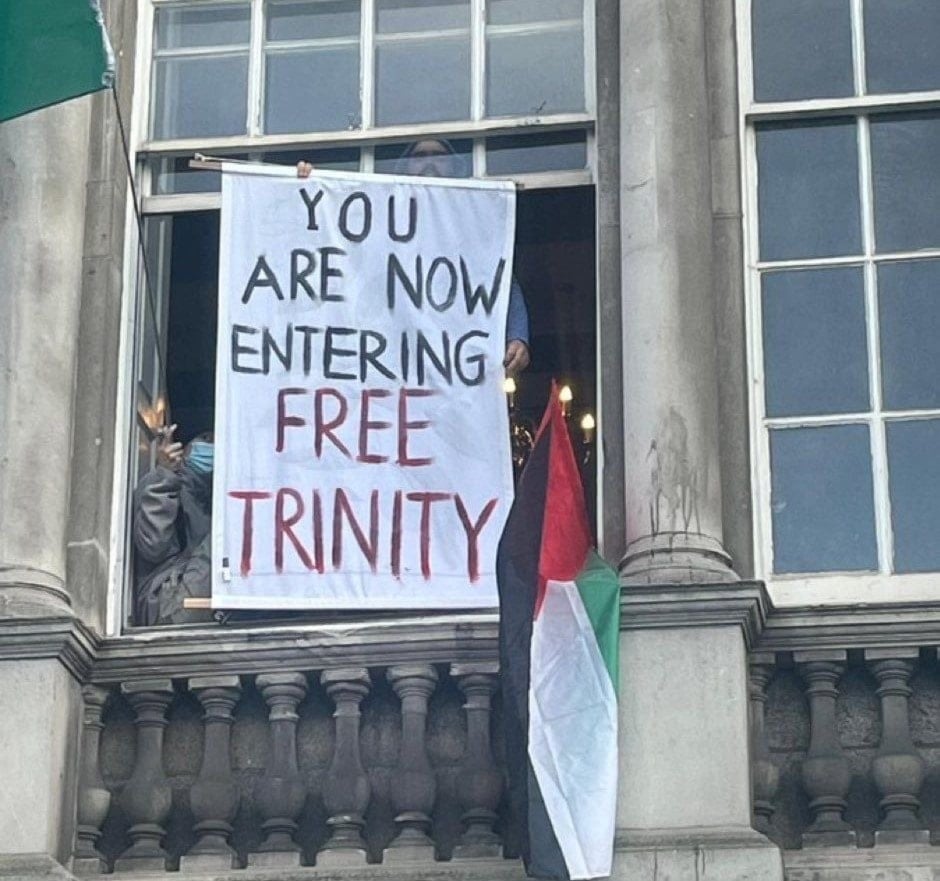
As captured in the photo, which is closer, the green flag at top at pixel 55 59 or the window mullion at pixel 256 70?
the green flag at top at pixel 55 59

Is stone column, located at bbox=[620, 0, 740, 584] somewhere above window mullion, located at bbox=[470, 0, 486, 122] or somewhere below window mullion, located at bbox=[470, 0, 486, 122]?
below

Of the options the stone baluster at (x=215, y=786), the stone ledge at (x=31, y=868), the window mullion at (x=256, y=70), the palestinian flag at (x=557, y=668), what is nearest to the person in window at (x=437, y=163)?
the window mullion at (x=256, y=70)

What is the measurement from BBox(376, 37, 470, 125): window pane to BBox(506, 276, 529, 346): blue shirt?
949 mm

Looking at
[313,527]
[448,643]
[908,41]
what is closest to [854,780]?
[448,643]

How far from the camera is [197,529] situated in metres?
14.7

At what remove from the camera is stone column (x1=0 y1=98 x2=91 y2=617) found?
1389 cm

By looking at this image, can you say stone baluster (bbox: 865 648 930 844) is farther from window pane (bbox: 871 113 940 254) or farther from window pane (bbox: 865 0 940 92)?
window pane (bbox: 865 0 940 92)

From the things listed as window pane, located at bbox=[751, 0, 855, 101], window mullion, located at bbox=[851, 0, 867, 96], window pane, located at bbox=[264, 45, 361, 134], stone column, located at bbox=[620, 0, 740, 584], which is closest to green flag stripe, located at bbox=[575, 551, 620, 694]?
stone column, located at bbox=[620, 0, 740, 584]

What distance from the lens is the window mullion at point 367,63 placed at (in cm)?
1530

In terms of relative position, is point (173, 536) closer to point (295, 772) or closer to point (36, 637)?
point (36, 637)

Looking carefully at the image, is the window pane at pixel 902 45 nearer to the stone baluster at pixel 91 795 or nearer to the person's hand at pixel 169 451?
the person's hand at pixel 169 451

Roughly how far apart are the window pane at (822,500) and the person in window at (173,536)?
2.63m

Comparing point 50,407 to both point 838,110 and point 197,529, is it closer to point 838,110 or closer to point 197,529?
point 197,529

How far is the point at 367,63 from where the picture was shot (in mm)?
15391
